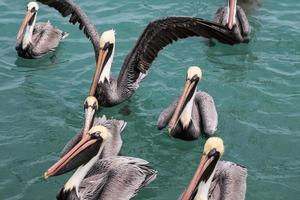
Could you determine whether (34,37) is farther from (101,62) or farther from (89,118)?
(89,118)

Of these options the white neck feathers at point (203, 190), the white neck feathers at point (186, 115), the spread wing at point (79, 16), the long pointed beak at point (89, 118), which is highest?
the spread wing at point (79, 16)

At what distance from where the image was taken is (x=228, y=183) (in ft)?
25.0

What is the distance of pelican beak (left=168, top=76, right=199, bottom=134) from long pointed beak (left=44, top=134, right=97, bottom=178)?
4.77ft

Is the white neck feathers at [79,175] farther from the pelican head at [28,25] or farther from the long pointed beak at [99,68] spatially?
the pelican head at [28,25]

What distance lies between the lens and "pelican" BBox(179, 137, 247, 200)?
7.09m

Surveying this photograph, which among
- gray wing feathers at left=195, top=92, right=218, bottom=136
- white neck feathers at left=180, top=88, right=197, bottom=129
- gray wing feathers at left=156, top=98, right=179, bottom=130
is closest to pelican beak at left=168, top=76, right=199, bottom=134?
white neck feathers at left=180, top=88, right=197, bottom=129

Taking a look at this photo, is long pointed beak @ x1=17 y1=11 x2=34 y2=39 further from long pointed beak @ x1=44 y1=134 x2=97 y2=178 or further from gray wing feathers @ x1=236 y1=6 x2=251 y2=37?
long pointed beak @ x1=44 y1=134 x2=97 y2=178

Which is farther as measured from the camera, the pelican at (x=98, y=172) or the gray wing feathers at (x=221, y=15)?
the gray wing feathers at (x=221, y=15)

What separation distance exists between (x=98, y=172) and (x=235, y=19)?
206 inches

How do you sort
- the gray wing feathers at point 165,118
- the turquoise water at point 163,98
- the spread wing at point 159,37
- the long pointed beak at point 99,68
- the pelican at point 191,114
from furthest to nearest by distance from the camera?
the long pointed beak at point 99,68
the gray wing feathers at point 165,118
the pelican at point 191,114
the turquoise water at point 163,98
the spread wing at point 159,37

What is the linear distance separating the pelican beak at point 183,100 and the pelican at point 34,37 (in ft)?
12.9

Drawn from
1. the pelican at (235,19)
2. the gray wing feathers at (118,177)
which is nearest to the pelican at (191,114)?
the gray wing feathers at (118,177)

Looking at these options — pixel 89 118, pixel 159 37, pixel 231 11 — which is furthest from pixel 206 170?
pixel 231 11

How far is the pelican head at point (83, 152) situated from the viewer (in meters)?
7.26
